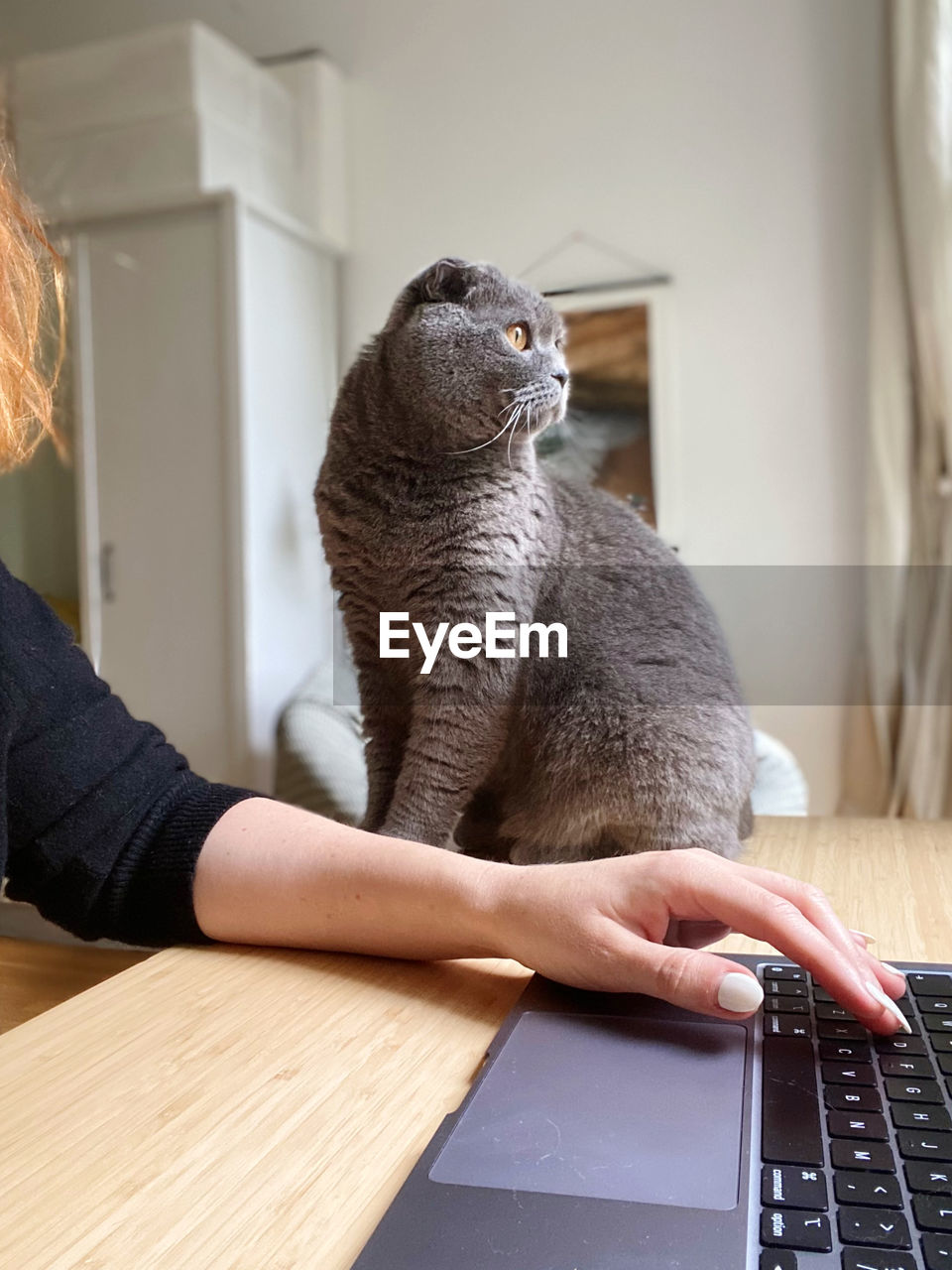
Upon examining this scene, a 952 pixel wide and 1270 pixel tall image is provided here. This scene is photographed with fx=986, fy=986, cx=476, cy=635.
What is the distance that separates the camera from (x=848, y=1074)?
1.18ft

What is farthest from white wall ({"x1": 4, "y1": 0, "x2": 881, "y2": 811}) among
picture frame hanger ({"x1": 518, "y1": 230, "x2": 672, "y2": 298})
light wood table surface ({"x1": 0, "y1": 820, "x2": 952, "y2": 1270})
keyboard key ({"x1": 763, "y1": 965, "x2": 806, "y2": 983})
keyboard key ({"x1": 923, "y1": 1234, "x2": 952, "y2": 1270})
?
keyboard key ({"x1": 923, "y1": 1234, "x2": 952, "y2": 1270})

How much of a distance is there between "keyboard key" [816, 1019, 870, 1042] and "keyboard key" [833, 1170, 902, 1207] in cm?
11

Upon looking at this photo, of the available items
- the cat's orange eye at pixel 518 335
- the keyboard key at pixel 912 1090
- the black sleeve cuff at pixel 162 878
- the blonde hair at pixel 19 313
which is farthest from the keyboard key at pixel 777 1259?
the blonde hair at pixel 19 313

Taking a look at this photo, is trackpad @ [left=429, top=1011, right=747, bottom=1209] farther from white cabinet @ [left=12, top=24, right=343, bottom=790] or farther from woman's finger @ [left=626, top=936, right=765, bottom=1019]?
white cabinet @ [left=12, top=24, right=343, bottom=790]

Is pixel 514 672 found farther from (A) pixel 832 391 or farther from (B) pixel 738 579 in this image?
(A) pixel 832 391

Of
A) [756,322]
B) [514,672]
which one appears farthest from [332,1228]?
[756,322]

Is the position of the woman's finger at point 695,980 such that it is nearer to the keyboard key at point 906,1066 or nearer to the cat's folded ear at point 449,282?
the keyboard key at point 906,1066

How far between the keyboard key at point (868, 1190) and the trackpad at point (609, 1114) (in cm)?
3

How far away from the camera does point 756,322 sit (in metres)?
1.17

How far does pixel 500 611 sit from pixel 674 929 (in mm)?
224

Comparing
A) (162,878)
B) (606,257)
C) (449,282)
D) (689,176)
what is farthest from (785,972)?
(689,176)

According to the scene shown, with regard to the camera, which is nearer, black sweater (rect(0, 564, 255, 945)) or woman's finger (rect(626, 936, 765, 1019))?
woman's finger (rect(626, 936, 765, 1019))

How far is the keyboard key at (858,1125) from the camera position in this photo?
0.31m

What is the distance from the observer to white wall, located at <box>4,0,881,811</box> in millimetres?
989
